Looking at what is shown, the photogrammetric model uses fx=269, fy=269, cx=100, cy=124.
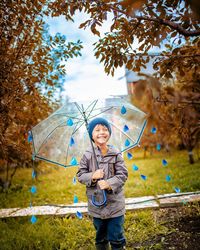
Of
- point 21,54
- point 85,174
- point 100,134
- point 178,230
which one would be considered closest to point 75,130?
point 100,134

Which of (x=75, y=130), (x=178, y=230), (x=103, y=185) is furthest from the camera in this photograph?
(x=178, y=230)

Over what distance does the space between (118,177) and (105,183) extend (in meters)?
0.15

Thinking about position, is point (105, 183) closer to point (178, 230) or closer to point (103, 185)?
point (103, 185)

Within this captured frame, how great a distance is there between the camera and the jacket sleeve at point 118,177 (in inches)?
97.7

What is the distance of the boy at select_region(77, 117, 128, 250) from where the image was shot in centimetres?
250

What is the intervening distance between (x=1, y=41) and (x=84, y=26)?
55.6 inches

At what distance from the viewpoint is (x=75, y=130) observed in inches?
122

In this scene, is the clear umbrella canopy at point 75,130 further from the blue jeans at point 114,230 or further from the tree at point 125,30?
the blue jeans at point 114,230

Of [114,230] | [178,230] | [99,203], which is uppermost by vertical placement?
[99,203]

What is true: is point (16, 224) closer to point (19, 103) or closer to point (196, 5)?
point (19, 103)

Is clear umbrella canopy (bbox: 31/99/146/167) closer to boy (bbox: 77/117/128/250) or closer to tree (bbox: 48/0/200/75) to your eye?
boy (bbox: 77/117/128/250)

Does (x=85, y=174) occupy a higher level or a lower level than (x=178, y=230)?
higher

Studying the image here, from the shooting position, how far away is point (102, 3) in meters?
2.36

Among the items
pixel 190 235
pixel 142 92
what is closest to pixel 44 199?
pixel 190 235
